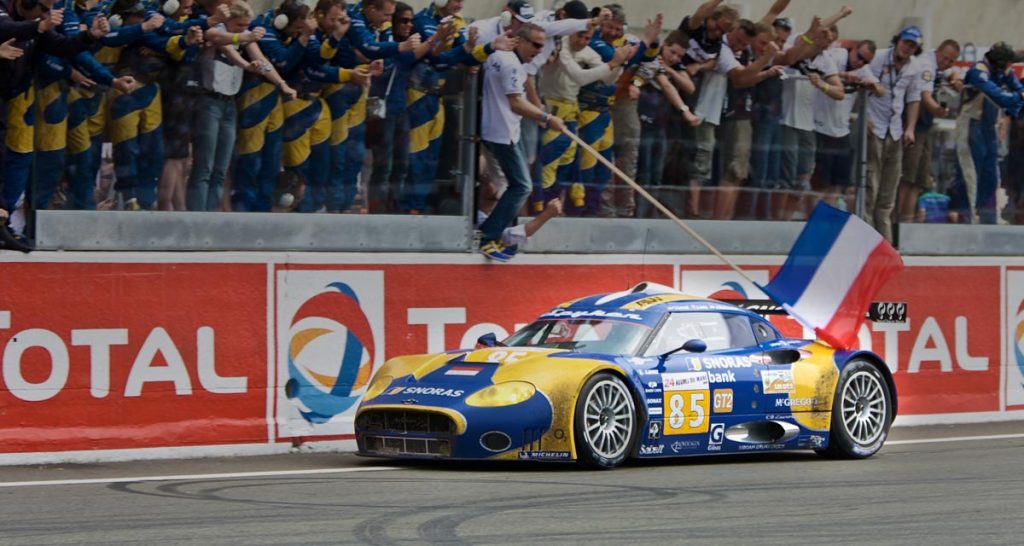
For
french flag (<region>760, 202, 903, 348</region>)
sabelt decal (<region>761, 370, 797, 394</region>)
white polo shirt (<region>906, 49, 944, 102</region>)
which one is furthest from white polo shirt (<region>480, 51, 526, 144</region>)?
white polo shirt (<region>906, 49, 944, 102</region>)

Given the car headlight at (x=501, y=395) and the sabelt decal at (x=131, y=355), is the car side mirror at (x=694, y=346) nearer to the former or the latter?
the car headlight at (x=501, y=395)

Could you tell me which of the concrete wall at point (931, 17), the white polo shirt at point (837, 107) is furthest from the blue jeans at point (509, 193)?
the concrete wall at point (931, 17)

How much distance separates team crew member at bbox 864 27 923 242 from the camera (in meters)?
17.1

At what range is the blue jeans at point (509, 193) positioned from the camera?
14602 mm

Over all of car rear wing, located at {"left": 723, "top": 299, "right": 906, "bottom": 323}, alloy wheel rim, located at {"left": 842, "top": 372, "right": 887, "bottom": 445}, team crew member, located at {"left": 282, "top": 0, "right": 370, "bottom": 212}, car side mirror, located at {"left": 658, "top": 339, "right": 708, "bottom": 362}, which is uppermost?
team crew member, located at {"left": 282, "top": 0, "right": 370, "bottom": 212}

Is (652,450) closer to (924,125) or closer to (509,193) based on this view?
(509,193)

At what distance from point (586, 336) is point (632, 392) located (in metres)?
0.72

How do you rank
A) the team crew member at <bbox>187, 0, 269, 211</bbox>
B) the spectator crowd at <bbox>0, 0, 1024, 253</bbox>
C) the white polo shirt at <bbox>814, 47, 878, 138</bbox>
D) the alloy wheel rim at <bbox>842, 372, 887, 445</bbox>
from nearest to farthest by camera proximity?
the spectator crowd at <bbox>0, 0, 1024, 253</bbox> → the team crew member at <bbox>187, 0, 269, 211</bbox> → the alloy wheel rim at <bbox>842, 372, 887, 445</bbox> → the white polo shirt at <bbox>814, 47, 878, 138</bbox>

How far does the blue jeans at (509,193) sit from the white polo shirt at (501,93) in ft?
0.44

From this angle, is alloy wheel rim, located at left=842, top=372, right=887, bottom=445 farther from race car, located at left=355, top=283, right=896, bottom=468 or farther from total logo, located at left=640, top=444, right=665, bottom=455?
total logo, located at left=640, top=444, right=665, bottom=455

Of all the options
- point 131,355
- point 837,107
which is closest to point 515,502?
point 131,355

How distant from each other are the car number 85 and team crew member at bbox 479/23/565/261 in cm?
303

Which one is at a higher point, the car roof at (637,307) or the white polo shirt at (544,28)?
the white polo shirt at (544,28)

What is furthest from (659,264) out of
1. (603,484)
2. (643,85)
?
(603,484)
